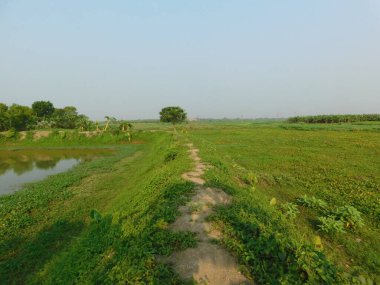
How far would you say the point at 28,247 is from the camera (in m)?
6.59

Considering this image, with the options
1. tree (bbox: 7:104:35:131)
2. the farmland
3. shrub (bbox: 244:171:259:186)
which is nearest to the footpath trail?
the farmland

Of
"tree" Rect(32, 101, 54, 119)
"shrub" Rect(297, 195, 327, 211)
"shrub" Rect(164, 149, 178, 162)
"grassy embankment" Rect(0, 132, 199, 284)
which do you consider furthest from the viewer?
"tree" Rect(32, 101, 54, 119)

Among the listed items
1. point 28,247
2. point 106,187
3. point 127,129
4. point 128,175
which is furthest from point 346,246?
point 127,129

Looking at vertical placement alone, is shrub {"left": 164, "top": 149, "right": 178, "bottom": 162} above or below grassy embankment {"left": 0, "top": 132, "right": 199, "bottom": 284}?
above

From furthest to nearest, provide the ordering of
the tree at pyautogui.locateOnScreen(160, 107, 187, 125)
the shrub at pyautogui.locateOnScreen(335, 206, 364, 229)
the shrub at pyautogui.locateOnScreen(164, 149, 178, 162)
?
the tree at pyautogui.locateOnScreen(160, 107, 187, 125), the shrub at pyautogui.locateOnScreen(164, 149, 178, 162), the shrub at pyautogui.locateOnScreen(335, 206, 364, 229)

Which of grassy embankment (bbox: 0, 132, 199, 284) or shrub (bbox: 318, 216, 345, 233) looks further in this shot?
shrub (bbox: 318, 216, 345, 233)

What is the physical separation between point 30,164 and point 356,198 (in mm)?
24541

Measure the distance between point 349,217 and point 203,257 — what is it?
538 cm

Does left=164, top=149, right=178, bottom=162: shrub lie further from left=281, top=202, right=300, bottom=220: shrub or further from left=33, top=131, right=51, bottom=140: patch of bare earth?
left=33, top=131, right=51, bottom=140: patch of bare earth

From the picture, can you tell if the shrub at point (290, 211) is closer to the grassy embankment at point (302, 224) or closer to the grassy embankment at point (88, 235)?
the grassy embankment at point (302, 224)

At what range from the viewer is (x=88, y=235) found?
6258 millimetres

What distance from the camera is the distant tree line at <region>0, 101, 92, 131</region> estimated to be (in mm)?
46781

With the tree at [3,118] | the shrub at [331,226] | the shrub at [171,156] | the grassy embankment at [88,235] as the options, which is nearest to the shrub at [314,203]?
the shrub at [331,226]

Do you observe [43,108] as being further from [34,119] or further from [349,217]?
[349,217]
